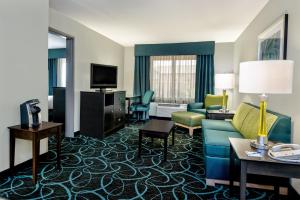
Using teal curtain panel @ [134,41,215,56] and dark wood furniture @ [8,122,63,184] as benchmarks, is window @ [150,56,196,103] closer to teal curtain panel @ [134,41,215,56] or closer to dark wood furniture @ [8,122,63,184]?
teal curtain panel @ [134,41,215,56]

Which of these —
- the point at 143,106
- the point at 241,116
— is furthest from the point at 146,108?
the point at 241,116

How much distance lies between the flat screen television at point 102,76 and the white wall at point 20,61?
5.66ft

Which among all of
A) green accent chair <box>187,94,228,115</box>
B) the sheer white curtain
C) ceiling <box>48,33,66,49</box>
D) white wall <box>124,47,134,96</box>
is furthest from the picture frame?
the sheer white curtain

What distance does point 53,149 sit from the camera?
3.48 meters

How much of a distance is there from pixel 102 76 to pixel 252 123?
3.44 meters

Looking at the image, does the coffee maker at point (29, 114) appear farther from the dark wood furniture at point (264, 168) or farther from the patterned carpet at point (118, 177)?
the dark wood furniture at point (264, 168)

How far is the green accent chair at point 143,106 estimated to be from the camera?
563 centimetres

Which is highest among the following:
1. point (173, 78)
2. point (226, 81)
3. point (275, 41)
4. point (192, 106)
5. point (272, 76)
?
point (275, 41)

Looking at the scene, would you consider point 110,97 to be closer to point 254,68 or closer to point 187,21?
point 187,21

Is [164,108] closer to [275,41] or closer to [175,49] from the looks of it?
[175,49]

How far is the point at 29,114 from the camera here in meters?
2.47

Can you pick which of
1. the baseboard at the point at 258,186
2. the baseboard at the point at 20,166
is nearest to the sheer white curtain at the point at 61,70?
the baseboard at the point at 20,166

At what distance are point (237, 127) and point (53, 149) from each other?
9.96 feet

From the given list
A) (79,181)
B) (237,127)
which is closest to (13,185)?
(79,181)
